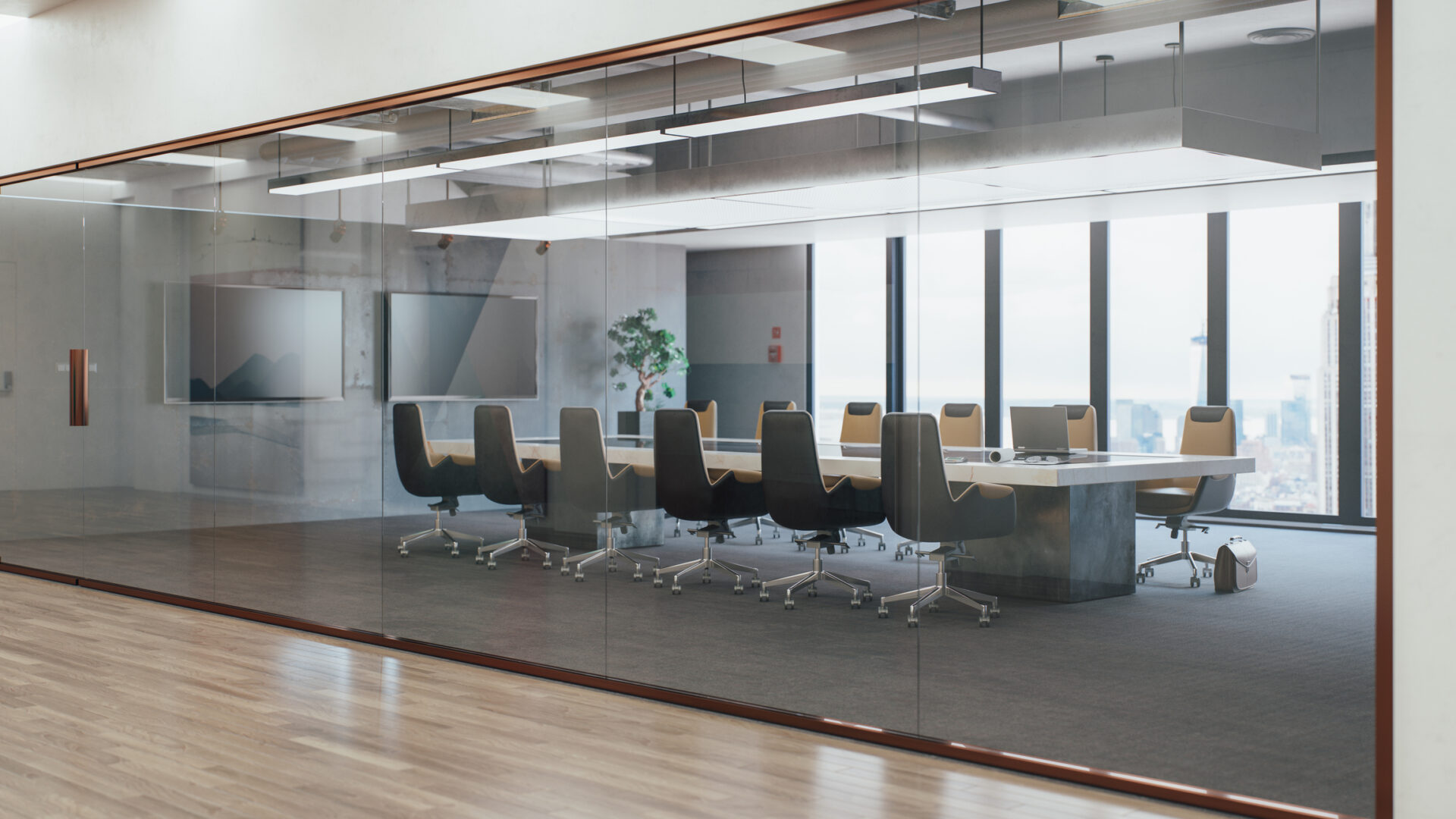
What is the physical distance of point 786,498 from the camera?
16.6 ft

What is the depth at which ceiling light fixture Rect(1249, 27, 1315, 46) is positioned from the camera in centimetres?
380

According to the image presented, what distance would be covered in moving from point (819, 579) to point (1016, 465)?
803mm

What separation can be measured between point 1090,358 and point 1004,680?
1.11 meters

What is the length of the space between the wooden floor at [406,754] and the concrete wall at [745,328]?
1.23m

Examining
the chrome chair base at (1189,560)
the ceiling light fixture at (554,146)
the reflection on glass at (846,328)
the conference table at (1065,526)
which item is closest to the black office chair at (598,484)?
the reflection on glass at (846,328)

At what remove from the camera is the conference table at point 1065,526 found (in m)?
4.28

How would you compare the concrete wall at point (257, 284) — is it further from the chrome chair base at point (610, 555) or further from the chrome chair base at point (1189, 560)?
the chrome chair base at point (1189, 560)

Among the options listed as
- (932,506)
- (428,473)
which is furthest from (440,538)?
(932,506)

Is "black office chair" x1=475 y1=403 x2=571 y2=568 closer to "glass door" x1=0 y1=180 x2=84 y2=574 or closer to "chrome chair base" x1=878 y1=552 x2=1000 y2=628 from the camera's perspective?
"chrome chair base" x1=878 y1=552 x2=1000 y2=628

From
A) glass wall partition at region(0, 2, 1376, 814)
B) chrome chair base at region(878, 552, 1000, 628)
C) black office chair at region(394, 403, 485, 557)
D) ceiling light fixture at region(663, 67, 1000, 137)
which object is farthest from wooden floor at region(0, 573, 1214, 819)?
ceiling light fixture at region(663, 67, 1000, 137)

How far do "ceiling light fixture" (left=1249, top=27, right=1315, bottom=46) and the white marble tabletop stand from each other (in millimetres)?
1195

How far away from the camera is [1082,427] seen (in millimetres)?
4398

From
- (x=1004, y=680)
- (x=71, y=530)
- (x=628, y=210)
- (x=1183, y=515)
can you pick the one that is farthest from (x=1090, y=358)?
(x=71, y=530)

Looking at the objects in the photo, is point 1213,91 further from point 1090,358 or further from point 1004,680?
point 1004,680
